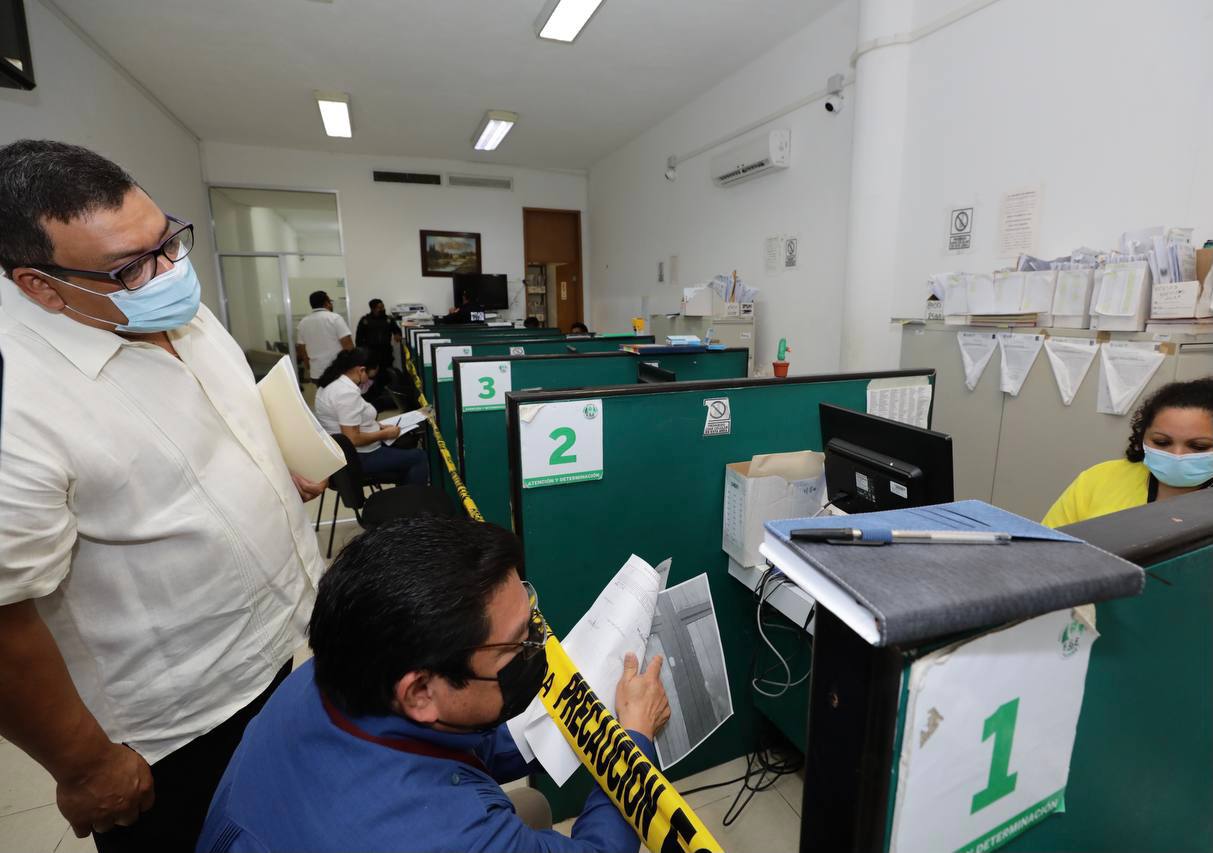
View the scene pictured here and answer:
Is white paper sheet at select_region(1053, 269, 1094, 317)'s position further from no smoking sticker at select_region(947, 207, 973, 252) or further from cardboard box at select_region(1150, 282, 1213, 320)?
no smoking sticker at select_region(947, 207, 973, 252)

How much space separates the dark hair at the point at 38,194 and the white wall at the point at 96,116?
3.52m

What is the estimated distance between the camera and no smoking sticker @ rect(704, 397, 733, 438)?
1.47 meters

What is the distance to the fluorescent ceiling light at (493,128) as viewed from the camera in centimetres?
579

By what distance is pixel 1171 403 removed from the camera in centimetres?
139

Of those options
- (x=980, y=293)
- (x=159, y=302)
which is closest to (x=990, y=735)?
(x=159, y=302)

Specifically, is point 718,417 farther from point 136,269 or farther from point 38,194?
point 38,194

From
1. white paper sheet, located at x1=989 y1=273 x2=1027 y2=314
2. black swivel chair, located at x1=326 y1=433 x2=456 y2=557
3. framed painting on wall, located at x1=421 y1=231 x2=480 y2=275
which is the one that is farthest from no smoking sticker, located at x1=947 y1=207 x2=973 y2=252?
framed painting on wall, located at x1=421 y1=231 x2=480 y2=275

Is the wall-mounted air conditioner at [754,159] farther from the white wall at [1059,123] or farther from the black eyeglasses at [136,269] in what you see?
the black eyeglasses at [136,269]

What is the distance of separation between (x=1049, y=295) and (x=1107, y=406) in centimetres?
57

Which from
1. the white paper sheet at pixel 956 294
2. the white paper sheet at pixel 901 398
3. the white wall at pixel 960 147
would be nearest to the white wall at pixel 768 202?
the white wall at pixel 960 147

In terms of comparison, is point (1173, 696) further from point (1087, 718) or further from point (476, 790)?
point (476, 790)

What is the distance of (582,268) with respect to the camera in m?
8.52

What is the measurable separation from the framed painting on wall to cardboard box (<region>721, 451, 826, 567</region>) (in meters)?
7.27

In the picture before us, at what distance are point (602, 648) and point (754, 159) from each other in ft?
14.2
